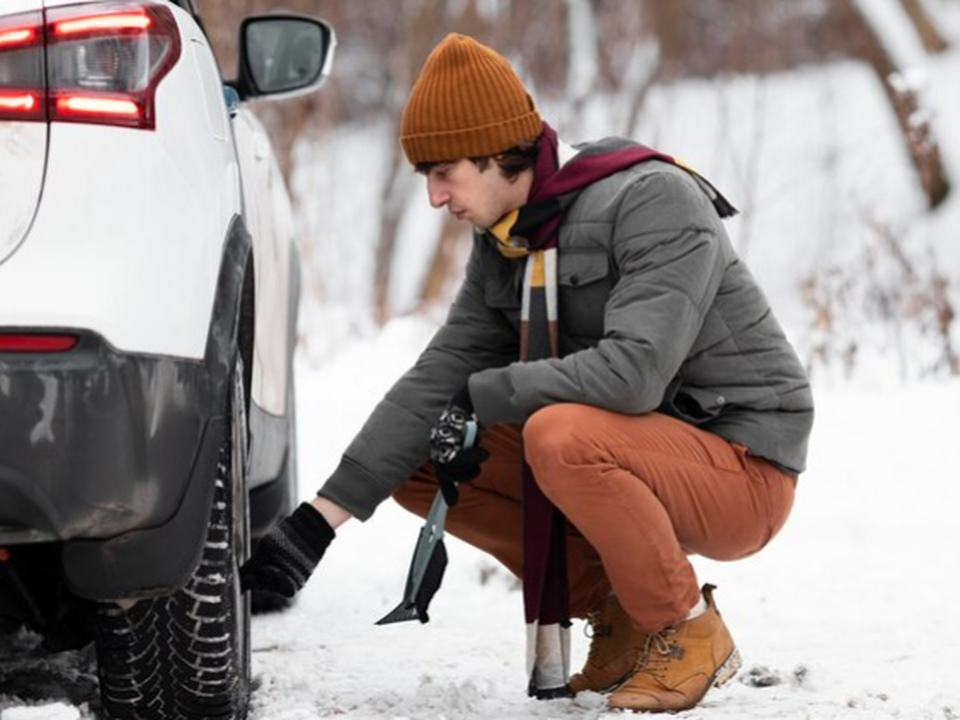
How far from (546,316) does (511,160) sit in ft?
0.98

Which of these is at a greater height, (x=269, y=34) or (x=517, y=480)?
(x=269, y=34)

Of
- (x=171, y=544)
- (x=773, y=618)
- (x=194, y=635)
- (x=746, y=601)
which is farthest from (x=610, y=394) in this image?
(x=746, y=601)

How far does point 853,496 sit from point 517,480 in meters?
2.42

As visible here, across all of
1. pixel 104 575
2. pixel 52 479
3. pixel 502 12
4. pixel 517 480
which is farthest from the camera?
pixel 502 12

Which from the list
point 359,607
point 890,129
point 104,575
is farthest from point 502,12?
point 104,575

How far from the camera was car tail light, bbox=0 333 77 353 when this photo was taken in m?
2.48

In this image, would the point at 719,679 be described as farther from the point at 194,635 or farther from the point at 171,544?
the point at 171,544

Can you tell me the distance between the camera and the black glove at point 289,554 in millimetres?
3377

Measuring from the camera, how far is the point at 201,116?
9.48ft

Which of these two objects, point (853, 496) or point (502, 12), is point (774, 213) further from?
point (853, 496)

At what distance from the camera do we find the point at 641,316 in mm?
3297

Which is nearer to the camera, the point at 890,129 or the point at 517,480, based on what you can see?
the point at 517,480

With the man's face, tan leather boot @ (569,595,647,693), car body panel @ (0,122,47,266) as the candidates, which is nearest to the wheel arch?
car body panel @ (0,122,47,266)

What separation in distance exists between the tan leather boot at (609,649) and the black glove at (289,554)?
1.91ft
